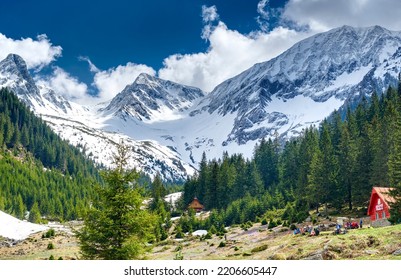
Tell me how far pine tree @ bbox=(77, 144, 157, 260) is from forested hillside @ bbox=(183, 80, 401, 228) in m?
23.1

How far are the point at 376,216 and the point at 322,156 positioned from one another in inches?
1072

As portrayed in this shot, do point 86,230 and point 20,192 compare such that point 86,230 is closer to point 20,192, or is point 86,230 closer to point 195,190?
point 195,190

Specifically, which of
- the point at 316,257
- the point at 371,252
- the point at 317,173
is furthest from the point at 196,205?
the point at 371,252

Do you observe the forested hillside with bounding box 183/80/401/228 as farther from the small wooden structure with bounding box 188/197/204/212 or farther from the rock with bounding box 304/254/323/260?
the rock with bounding box 304/254/323/260

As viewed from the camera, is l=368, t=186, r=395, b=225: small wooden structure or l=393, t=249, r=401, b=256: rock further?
l=368, t=186, r=395, b=225: small wooden structure

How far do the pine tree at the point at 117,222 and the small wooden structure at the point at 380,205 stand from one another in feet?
84.7

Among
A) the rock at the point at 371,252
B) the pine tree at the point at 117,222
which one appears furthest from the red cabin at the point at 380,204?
the pine tree at the point at 117,222

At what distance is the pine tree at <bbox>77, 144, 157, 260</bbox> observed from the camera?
23.7 meters

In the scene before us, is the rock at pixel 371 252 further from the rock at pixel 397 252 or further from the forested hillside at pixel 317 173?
the forested hillside at pixel 317 173

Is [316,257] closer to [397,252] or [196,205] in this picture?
[397,252]

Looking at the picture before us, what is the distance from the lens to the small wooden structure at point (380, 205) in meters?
42.4

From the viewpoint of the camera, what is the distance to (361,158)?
66.1 meters

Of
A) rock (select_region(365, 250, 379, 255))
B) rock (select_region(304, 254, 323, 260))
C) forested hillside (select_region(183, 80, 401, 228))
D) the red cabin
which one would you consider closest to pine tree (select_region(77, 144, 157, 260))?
rock (select_region(304, 254, 323, 260))
